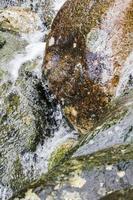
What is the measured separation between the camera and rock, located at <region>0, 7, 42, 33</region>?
952 centimetres

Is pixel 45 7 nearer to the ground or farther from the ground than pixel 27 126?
farther from the ground

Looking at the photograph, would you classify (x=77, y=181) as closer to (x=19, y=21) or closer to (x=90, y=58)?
(x=90, y=58)

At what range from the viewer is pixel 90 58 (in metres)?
5.72

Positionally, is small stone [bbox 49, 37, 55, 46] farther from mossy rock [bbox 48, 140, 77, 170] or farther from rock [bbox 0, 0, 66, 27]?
rock [bbox 0, 0, 66, 27]

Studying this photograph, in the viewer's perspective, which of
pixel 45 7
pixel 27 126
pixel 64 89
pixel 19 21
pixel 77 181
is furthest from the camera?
A: pixel 45 7

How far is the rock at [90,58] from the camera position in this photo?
18.4ft

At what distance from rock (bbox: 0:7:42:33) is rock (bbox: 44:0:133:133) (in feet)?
10.9

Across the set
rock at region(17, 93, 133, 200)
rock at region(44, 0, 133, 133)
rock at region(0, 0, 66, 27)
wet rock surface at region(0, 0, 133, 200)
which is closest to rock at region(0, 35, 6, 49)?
rock at region(0, 0, 66, 27)

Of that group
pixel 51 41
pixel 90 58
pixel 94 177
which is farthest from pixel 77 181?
pixel 51 41

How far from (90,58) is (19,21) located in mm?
4416

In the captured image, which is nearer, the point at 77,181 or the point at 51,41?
the point at 77,181

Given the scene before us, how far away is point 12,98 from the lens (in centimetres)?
694

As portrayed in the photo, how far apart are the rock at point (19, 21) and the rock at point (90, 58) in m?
3.32

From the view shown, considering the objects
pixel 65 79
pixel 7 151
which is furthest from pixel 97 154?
pixel 7 151
